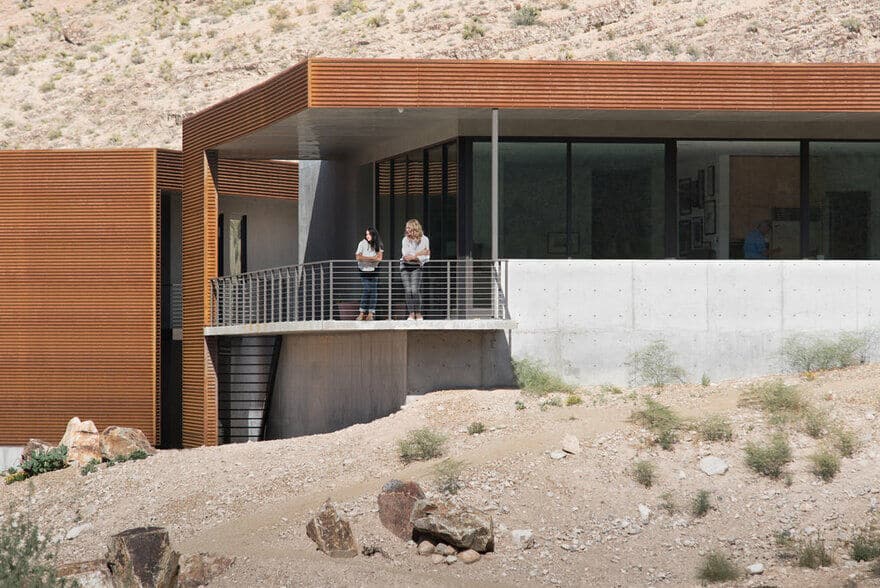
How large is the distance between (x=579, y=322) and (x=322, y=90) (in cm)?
546

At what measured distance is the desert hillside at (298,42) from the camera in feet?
203

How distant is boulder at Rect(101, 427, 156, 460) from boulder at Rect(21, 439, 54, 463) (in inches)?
51.4

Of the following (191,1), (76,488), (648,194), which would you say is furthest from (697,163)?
(191,1)

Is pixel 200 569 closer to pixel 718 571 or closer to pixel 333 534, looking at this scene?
pixel 333 534

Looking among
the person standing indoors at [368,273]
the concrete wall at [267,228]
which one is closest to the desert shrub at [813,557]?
the person standing indoors at [368,273]

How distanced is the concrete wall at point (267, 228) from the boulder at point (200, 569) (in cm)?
1520

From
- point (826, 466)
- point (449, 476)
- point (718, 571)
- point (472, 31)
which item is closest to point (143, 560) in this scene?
point (449, 476)

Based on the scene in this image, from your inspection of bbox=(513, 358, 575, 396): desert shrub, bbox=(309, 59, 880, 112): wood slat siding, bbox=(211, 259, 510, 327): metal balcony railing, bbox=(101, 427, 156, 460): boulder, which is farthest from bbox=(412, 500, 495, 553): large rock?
bbox=(101, 427, 156, 460): boulder

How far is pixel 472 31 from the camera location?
68312 mm

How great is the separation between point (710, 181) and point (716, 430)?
5.82 m

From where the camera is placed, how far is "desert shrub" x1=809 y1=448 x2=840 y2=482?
18734mm

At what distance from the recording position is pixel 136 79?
71625 mm

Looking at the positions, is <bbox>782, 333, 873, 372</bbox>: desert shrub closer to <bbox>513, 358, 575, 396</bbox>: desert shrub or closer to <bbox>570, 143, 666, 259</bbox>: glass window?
<bbox>570, 143, 666, 259</bbox>: glass window

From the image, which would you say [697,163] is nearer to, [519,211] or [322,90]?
[519,211]
